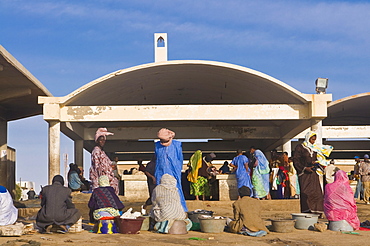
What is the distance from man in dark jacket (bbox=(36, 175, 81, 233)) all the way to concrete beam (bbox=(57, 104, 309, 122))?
5634 mm

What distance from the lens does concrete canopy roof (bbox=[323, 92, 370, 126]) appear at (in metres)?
17.8

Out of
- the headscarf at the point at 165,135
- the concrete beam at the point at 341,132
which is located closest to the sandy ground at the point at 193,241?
the headscarf at the point at 165,135

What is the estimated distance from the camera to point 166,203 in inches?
363

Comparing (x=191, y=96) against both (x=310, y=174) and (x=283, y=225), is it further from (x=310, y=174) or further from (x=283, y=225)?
(x=283, y=225)

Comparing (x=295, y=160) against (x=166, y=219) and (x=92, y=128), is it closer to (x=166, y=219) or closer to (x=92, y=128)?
(x=166, y=219)

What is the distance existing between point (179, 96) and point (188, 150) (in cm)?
531

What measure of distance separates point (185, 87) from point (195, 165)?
483cm

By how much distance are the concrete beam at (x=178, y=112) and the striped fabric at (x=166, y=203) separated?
5.53 m

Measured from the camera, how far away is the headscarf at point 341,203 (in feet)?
31.7

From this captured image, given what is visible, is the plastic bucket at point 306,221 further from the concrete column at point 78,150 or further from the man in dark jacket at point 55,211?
the concrete column at point 78,150

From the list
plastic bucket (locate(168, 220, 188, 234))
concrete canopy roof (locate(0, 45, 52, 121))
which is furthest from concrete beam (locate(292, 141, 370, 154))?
plastic bucket (locate(168, 220, 188, 234))

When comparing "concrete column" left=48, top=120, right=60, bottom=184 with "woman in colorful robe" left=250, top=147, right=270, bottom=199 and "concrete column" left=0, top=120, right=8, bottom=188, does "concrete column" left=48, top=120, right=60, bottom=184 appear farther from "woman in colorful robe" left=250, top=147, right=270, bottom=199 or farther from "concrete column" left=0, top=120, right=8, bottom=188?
"concrete column" left=0, top=120, right=8, bottom=188

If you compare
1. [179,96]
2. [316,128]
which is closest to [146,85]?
[179,96]

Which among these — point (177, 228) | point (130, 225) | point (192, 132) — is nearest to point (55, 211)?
point (130, 225)
